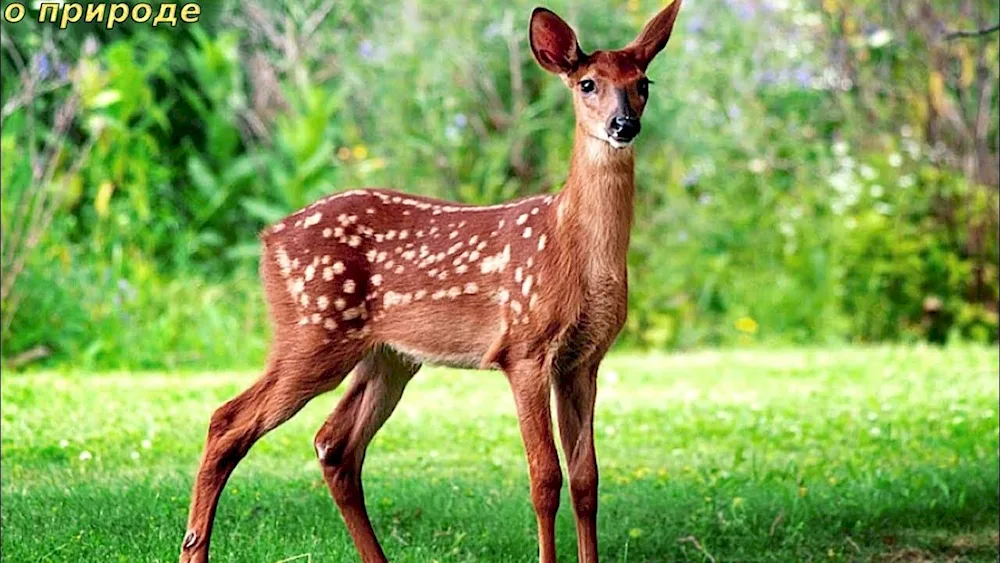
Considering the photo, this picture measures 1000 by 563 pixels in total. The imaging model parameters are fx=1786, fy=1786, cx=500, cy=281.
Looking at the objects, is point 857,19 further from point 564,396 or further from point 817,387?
point 564,396

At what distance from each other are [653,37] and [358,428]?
5.44 ft

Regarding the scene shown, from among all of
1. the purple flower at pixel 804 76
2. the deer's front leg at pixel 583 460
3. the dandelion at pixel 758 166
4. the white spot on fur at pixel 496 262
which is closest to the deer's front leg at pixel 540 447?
the deer's front leg at pixel 583 460

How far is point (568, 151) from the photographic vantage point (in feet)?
39.2

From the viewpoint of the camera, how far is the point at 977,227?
38.5 ft

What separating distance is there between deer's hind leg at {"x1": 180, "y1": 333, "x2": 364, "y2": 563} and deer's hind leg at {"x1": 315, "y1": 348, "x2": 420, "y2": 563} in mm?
227

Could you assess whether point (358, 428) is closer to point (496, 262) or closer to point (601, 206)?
point (496, 262)

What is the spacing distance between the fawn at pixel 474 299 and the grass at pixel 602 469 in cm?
47

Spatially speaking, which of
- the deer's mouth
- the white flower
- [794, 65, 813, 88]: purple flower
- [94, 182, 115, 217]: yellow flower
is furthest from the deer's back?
[794, 65, 813, 88]: purple flower

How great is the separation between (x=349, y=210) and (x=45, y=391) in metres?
3.64

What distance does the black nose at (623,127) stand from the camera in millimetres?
5402

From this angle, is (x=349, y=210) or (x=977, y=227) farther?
(x=977, y=227)

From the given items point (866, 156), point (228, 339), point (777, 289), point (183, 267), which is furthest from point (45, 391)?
point (866, 156)

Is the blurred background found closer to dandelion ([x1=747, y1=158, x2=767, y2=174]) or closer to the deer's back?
dandelion ([x1=747, y1=158, x2=767, y2=174])

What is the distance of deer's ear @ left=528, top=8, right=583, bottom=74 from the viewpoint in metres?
5.66
